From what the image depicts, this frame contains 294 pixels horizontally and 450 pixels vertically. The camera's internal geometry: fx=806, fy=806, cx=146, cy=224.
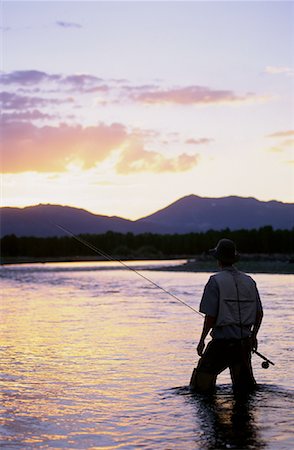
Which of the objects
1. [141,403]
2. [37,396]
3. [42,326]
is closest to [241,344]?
[141,403]

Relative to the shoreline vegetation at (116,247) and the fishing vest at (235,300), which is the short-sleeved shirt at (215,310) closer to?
the fishing vest at (235,300)

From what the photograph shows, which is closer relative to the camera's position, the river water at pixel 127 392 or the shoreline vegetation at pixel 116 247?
the river water at pixel 127 392

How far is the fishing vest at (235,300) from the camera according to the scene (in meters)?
8.54

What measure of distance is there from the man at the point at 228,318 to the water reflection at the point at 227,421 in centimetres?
28

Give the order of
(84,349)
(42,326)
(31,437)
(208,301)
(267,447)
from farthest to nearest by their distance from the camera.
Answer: (42,326) < (84,349) < (208,301) < (31,437) < (267,447)

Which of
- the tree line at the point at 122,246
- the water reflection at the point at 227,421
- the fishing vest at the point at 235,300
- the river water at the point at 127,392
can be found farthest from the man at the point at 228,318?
the tree line at the point at 122,246

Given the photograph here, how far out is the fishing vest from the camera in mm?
8539

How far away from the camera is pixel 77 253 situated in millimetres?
162750

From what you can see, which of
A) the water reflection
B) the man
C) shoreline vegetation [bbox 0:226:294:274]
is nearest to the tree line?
shoreline vegetation [bbox 0:226:294:274]

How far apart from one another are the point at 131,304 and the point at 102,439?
→ 750 inches

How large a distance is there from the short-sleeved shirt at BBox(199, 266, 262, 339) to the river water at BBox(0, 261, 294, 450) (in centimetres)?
77

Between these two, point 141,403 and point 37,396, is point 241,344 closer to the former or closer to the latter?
point 141,403

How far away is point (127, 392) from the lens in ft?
32.4

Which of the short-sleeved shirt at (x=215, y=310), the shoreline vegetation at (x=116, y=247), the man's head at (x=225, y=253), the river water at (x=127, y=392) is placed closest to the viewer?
the river water at (x=127, y=392)
